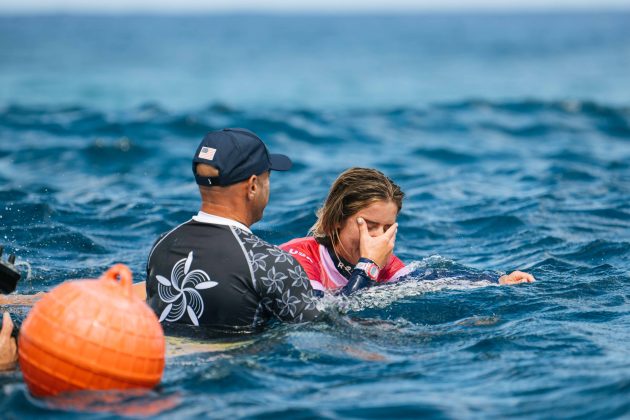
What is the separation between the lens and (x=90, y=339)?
5.12 meters

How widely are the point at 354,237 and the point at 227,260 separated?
1481 mm

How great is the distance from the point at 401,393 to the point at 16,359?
94.3 inches

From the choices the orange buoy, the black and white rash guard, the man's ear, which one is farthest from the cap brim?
the orange buoy

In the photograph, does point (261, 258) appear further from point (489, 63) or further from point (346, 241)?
point (489, 63)

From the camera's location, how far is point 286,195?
13.6m

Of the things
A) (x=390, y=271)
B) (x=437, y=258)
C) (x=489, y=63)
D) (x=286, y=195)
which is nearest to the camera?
(x=390, y=271)

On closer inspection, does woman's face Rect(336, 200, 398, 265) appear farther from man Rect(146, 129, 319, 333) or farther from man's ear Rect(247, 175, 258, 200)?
man's ear Rect(247, 175, 258, 200)

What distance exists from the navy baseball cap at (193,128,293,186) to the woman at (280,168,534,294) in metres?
1.16

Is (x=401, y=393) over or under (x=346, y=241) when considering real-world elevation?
under

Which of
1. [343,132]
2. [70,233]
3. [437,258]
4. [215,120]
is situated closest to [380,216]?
[437,258]

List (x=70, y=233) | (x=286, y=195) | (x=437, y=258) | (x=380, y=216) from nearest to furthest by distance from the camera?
(x=380, y=216) → (x=437, y=258) → (x=70, y=233) → (x=286, y=195)

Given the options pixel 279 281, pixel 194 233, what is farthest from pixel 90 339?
pixel 279 281

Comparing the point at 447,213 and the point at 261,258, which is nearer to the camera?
the point at 261,258

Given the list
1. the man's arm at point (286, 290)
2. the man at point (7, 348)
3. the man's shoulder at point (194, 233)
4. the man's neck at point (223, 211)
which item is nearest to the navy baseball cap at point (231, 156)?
the man's neck at point (223, 211)
